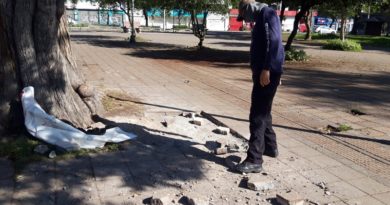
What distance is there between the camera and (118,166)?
4.77 meters

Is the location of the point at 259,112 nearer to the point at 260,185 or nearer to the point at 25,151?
the point at 260,185

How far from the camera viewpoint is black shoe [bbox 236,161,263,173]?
461 centimetres

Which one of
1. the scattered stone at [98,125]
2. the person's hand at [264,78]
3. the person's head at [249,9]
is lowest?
the scattered stone at [98,125]

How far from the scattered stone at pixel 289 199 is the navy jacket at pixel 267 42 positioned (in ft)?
4.19

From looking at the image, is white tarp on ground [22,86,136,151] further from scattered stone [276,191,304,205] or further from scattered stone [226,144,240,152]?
scattered stone [276,191,304,205]

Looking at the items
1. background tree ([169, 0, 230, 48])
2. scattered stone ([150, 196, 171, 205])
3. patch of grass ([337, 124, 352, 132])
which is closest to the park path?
patch of grass ([337, 124, 352, 132])

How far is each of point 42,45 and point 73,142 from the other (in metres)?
1.42

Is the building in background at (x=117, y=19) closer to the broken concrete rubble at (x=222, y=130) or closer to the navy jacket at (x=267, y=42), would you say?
the broken concrete rubble at (x=222, y=130)

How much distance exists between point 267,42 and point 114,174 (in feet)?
6.81

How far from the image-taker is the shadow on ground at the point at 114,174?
13.2 feet

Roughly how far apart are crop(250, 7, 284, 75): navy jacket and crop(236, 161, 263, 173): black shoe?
0.98 m

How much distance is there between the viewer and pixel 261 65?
450 cm

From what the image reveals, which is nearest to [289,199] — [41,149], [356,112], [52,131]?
[41,149]

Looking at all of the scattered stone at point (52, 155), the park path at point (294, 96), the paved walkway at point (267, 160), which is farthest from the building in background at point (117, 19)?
the scattered stone at point (52, 155)
